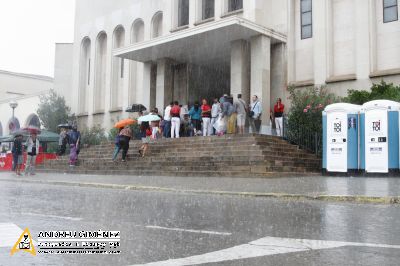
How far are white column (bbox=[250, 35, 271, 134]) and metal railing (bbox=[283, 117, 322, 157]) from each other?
1740 mm

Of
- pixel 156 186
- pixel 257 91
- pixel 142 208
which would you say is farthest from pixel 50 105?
pixel 142 208

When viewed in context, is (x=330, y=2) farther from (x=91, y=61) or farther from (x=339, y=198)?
(x=91, y=61)

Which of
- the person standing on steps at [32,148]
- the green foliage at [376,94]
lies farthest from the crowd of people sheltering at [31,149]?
the green foliage at [376,94]

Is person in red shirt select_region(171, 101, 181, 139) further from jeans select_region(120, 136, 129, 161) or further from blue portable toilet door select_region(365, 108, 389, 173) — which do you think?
blue portable toilet door select_region(365, 108, 389, 173)

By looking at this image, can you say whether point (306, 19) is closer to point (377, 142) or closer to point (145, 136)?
point (145, 136)

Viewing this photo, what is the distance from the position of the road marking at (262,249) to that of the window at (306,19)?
69.7ft

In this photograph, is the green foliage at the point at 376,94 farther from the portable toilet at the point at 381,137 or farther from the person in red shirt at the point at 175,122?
the person in red shirt at the point at 175,122

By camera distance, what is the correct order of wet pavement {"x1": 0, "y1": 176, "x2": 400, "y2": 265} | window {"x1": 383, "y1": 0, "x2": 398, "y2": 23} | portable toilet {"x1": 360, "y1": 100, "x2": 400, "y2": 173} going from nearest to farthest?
wet pavement {"x1": 0, "y1": 176, "x2": 400, "y2": 265} < portable toilet {"x1": 360, "y1": 100, "x2": 400, "y2": 173} < window {"x1": 383, "y1": 0, "x2": 398, "y2": 23}

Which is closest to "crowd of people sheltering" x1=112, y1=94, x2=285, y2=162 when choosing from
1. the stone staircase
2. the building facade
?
the stone staircase

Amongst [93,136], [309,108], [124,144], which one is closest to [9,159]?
[93,136]

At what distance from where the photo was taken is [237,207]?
8.38 meters

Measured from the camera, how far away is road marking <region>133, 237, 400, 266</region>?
4207mm

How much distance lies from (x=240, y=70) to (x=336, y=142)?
337 inches

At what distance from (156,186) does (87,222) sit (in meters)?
6.28
